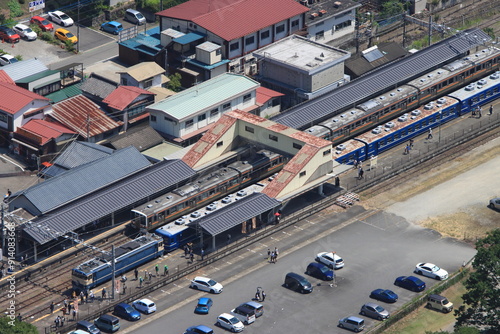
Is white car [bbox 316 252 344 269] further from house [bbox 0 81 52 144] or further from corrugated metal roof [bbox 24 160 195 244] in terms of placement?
house [bbox 0 81 52 144]

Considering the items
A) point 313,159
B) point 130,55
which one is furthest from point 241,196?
point 130,55

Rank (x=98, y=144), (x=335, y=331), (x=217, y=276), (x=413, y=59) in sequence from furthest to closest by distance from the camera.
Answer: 1. (x=413, y=59)
2. (x=98, y=144)
3. (x=217, y=276)
4. (x=335, y=331)

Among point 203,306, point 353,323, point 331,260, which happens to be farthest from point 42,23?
point 353,323

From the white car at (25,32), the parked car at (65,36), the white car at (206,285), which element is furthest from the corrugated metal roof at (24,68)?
the white car at (206,285)

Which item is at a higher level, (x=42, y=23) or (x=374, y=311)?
(x=42, y=23)

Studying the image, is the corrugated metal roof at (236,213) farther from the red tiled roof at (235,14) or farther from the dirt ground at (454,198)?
the red tiled roof at (235,14)

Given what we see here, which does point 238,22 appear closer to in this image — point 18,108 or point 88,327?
point 18,108

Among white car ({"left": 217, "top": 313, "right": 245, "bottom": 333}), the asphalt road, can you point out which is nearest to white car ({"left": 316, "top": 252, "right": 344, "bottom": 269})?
the asphalt road

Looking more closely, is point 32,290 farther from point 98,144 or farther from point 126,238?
point 98,144
